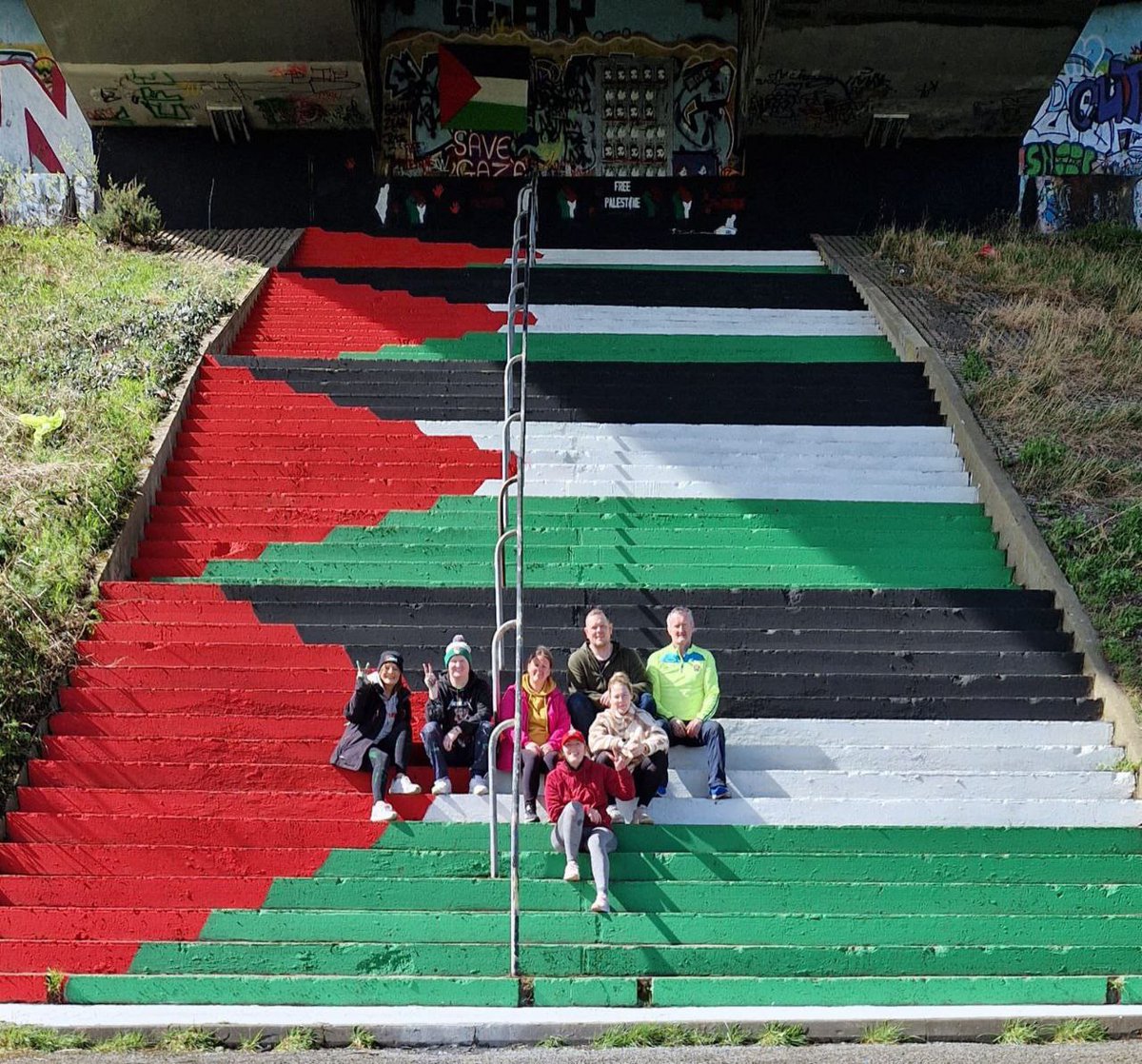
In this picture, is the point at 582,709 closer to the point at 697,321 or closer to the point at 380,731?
the point at 380,731

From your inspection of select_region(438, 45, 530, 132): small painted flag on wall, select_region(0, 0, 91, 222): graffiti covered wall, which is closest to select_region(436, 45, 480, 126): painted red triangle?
select_region(438, 45, 530, 132): small painted flag on wall

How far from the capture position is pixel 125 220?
54.3 ft

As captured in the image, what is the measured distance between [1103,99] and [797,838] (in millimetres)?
16085

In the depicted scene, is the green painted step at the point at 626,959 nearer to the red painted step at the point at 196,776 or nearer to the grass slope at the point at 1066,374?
the red painted step at the point at 196,776

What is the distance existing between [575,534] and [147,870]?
4241mm

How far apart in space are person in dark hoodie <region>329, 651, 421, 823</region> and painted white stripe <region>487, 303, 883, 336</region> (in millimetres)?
6853

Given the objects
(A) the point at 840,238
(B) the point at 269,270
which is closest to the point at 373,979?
(B) the point at 269,270

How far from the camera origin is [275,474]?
11000 mm

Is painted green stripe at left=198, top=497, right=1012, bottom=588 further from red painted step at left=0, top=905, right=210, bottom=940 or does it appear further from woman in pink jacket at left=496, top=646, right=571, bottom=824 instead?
red painted step at left=0, top=905, right=210, bottom=940

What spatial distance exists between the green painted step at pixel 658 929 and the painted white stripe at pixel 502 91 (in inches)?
563

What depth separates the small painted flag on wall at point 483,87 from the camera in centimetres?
1877

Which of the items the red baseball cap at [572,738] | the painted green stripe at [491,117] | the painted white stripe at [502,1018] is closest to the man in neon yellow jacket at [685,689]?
the red baseball cap at [572,738]

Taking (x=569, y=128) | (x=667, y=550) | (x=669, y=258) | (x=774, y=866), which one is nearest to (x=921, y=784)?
(x=774, y=866)

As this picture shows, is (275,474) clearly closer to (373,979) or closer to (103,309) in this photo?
(103,309)
